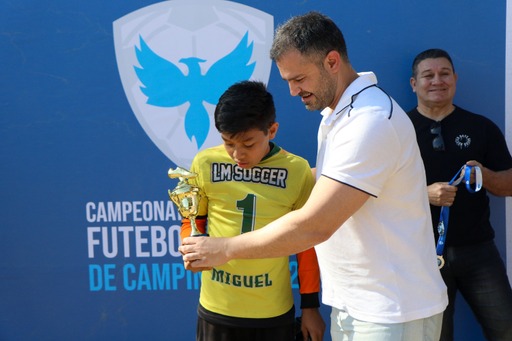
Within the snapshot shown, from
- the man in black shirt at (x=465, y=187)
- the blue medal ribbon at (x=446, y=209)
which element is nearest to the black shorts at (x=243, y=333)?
the blue medal ribbon at (x=446, y=209)

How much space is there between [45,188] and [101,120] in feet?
1.70

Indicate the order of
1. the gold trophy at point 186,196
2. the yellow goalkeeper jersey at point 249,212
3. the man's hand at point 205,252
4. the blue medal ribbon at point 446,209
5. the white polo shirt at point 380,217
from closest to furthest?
1. the white polo shirt at point 380,217
2. the man's hand at point 205,252
3. the gold trophy at point 186,196
4. the yellow goalkeeper jersey at point 249,212
5. the blue medal ribbon at point 446,209

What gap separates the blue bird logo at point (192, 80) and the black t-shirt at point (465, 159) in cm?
105

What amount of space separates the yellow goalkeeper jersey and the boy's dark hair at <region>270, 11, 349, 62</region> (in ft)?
1.92

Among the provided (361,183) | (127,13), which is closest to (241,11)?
(127,13)

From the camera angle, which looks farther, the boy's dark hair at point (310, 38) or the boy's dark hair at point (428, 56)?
the boy's dark hair at point (428, 56)

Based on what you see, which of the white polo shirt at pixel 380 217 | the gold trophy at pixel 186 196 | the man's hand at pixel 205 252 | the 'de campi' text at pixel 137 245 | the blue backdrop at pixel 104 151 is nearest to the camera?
the white polo shirt at pixel 380 217

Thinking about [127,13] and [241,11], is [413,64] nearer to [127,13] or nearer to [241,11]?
[241,11]

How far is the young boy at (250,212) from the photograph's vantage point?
2254mm

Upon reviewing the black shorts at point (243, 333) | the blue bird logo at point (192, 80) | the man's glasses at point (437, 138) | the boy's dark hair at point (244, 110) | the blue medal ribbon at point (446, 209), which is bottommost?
the black shorts at point (243, 333)

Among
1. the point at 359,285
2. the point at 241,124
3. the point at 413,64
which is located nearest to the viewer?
the point at 359,285

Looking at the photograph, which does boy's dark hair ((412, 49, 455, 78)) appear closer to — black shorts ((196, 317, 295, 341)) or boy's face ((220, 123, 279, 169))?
boy's face ((220, 123, 279, 169))

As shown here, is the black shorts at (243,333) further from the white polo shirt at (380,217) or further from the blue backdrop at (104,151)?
the blue backdrop at (104,151)

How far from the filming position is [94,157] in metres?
3.29
